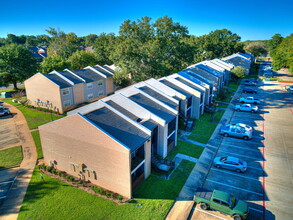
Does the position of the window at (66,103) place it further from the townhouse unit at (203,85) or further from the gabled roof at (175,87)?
the townhouse unit at (203,85)

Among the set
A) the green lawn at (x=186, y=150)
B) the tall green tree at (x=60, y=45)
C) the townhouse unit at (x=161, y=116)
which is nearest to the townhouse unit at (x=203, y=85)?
the townhouse unit at (x=161, y=116)

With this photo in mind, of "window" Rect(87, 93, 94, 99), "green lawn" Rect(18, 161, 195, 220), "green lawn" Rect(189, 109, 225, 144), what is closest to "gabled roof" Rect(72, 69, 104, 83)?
"window" Rect(87, 93, 94, 99)

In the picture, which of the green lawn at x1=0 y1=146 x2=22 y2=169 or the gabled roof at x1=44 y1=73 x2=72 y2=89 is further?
the gabled roof at x1=44 y1=73 x2=72 y2=89

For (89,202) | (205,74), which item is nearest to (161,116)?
(89,202)

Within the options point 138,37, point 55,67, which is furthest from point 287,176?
point 55,67

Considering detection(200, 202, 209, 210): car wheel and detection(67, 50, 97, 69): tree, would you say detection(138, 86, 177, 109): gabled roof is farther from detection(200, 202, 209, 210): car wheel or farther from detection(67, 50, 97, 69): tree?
detection(67, 50, 97, 69): tree

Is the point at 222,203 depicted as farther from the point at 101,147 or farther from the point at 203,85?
the point at 203,85

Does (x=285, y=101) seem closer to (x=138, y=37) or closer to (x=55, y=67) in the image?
(x=138, y=37)
